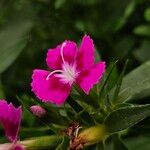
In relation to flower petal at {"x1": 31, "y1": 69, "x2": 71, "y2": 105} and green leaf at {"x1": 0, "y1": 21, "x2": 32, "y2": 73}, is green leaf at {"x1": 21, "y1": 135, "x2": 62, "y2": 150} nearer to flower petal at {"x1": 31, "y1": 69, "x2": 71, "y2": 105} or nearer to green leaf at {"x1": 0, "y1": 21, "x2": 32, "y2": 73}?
flower petal at {"x1": 31, "y1": 69, "x2": 71, "y2": 105}

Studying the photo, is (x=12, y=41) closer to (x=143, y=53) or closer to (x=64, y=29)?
(x=64, y=29)

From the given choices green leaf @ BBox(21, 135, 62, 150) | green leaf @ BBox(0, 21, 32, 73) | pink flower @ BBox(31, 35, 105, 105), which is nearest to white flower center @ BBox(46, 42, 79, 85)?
pink flower @ BBox(31, 35, 105, 105)

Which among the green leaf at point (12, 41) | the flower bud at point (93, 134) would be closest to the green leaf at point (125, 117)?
the flower bud at point (93, 134)

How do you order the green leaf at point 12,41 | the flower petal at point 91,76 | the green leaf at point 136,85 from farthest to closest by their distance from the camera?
the green leaf at point 12,41 → the green leaf at point 136,85 → the flower petal at point 91,76

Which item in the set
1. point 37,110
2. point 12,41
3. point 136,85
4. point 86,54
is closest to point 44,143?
point 37,110

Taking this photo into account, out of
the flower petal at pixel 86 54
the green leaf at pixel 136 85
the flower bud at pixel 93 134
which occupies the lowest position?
the green leaf at pixel 136 85

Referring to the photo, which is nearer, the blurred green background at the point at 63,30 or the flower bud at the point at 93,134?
the flower bud at the point at 93,134

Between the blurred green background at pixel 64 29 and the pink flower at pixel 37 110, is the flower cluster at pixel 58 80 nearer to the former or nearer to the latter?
the pink flower at pixel 37 110

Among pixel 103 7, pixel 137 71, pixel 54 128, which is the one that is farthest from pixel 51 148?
pixel 103 7

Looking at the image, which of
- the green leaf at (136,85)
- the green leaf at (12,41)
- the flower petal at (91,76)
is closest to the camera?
the flower petal at (91,76)
